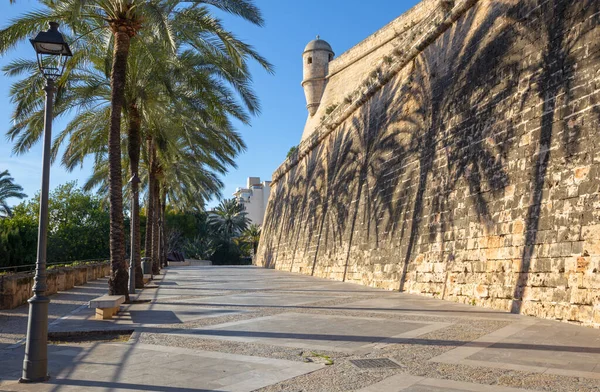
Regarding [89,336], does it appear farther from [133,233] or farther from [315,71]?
[315,71]

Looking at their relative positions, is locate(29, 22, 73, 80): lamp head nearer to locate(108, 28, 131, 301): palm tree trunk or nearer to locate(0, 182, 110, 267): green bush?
locate(108, 28, 131, 301): palm tree trunk

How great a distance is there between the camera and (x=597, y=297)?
6828 mm

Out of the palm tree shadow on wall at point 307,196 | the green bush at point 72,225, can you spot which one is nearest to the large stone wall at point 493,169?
the palm tree shadow on wall at point 307,196

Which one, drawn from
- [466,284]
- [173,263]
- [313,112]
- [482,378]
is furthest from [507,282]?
[173,263]

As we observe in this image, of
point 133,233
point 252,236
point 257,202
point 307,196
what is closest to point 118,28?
point 133,233

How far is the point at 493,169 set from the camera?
9648 mm

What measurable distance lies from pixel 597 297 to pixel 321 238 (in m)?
14.6

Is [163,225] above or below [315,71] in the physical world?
below

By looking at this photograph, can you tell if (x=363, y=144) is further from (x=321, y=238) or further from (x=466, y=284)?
(x=466, y=284)

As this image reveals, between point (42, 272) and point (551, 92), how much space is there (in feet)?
24.9

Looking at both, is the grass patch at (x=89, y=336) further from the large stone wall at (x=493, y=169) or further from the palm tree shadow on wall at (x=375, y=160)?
the palm tree shadow on wall at (x=375, y=160)

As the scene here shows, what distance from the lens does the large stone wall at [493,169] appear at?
7.55 m

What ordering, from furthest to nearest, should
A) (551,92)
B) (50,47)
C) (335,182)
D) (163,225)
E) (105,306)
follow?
(163,225) → (335,182) → (105,306) → (551,92) → (50,47)

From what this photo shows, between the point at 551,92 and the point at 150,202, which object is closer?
A: the point at 551,92
